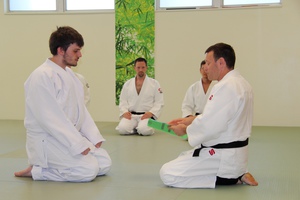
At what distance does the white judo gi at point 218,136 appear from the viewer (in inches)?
132

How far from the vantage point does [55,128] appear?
11.9ft

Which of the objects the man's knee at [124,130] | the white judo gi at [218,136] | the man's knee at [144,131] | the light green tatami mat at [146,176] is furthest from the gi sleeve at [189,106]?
the white judo gi at [218,136]

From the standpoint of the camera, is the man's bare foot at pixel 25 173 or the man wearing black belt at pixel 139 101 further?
the man wearing black belt at pixel 139 101

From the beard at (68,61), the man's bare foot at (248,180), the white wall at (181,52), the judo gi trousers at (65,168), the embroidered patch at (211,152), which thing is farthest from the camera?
the white wall at (181,52)

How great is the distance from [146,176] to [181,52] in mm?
5164

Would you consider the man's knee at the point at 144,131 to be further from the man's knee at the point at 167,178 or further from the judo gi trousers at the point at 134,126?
the man's knee at the point at 167,178

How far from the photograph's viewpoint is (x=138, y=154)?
17.0 feet

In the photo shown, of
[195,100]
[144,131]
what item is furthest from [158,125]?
[144,131]

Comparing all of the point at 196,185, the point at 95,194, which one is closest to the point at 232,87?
the point at 196,185

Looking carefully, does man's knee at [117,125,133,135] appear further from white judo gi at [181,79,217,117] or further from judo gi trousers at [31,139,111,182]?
judo gi trousers at [31,139,111,182]

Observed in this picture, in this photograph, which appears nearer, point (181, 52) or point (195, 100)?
point (195, 100)

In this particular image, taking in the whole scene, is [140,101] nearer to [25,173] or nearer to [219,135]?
[25,173]

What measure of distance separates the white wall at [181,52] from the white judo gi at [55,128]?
16.8ft

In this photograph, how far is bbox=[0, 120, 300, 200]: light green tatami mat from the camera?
10.9 ft
